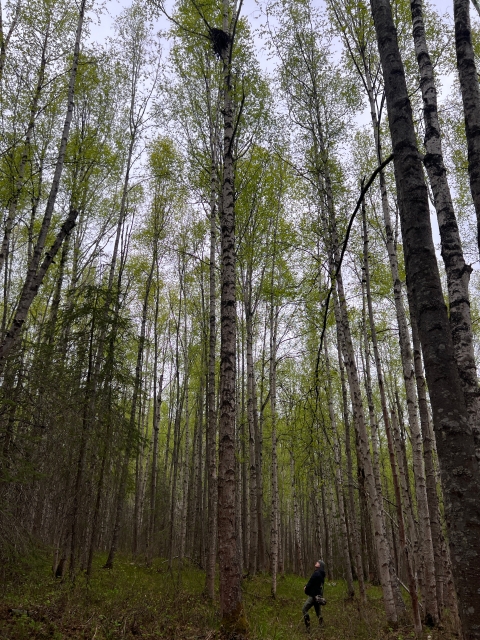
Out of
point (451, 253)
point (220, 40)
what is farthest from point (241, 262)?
point (451, 253)

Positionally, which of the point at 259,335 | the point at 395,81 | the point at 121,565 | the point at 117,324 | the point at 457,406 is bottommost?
the point at 121,565

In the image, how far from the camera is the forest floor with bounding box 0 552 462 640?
15.4 feet

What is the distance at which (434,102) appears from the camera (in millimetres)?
4191

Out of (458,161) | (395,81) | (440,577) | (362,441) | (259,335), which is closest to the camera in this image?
(395,81)

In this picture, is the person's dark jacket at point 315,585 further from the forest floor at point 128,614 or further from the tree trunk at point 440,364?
the tree trunk at point 440,364

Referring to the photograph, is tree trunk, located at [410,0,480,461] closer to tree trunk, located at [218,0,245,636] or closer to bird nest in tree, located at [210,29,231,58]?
tree trunk, located at [218,0,245,636]

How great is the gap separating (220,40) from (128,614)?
887cm

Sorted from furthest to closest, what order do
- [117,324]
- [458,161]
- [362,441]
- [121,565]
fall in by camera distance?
[121,565]
[458,161]
[117,324]
[362,441]

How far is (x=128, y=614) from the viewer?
17.7ft

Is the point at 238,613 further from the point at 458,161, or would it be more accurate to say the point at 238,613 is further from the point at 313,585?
the point at 458,161

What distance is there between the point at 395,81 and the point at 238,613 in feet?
18.3

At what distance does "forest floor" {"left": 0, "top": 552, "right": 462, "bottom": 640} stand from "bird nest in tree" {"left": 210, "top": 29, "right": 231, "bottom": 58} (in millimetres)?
7976

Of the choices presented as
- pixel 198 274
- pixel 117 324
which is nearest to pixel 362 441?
pixel 117 324

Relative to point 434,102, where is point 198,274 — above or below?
above
